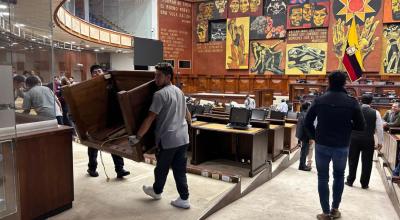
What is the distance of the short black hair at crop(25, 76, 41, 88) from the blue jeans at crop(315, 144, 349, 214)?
271cm

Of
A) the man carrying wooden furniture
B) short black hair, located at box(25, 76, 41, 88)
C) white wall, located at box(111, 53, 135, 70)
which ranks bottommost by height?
the man carrying wooden furniture

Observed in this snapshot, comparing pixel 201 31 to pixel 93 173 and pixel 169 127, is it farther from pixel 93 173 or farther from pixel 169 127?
pixel 169 127

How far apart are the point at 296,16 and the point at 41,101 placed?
→ 13.6 meters

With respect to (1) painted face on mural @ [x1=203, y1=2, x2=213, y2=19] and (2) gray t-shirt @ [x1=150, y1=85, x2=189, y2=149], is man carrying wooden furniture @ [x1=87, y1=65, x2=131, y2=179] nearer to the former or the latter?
(2) gray t-shirt @ [x1=150, y1=85, x2=189, y2=149]

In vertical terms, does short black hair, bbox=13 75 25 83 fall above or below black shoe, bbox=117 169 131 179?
above

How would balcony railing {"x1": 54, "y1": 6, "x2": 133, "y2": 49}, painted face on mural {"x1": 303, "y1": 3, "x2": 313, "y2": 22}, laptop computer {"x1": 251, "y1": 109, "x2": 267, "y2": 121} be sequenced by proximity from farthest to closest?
painted face on mural {"x1": 303, "y1": 3, "x2": 313, "y2": 22}, balcony railing {"x1": 54, "y1": 6, "x2": 133, "y2": 49}, laptop computer {"x1": 251, "y1": 109, "x2": 267, "y2": 121}

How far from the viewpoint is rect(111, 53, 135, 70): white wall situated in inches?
653

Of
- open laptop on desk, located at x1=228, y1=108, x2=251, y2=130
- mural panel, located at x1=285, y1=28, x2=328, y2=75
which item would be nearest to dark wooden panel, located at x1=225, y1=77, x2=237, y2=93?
mural panel, located at x1=285, y1=28, x2=328, y2=75

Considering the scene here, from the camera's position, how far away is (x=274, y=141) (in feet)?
17.8

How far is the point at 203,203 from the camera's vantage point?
3246mm

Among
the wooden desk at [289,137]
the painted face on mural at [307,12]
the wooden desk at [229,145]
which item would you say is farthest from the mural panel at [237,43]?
the wooden desk at [229,145]

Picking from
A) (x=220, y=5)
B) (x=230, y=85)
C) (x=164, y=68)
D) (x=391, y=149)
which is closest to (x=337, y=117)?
(x=164, y=68)

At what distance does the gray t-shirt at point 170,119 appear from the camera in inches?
109

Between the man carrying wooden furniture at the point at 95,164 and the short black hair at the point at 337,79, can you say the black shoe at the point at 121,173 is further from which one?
the short black hair at the point at 337,79
